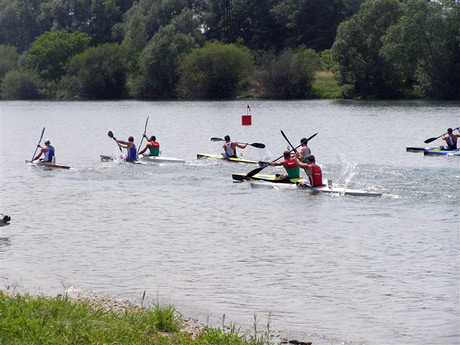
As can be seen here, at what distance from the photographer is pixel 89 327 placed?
9.84 meters

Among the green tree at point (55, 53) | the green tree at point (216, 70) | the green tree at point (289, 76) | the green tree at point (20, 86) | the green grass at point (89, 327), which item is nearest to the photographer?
the green grass at point (89, 327)

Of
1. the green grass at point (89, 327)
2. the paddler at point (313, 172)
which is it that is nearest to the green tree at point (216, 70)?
the paddler at point (313, 172)

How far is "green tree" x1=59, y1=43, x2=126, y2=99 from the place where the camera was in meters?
99.2

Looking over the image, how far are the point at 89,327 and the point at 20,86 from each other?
10435 centimetres

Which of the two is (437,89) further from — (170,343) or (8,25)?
(8,25)

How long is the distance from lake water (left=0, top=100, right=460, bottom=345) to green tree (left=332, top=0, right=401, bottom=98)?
1599 inches

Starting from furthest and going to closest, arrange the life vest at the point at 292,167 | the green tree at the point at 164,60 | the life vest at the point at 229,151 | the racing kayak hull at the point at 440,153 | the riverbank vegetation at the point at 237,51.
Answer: the green tree at the point at 164,60 < the riverbank vegetation at the point at 237,51 < the life vest at the point at 229,151 < the racing kayak hull at the point at 440,153 < the life vest at the point at 292,167

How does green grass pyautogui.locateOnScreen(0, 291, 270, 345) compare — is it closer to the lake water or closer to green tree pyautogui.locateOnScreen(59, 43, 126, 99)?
the lake water

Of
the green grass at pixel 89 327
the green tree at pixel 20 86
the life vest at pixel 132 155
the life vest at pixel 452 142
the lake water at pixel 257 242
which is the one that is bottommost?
the lake water at pixel 257 242

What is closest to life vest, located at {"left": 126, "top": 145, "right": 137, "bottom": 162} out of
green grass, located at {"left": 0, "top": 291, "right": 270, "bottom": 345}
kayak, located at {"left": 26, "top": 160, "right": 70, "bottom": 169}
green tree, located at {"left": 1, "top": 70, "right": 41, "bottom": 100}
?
kayak, located at {"left": 26, "top": 160, "right": 70, "bottom": 169}

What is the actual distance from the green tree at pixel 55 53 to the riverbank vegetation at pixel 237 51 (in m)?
0.15

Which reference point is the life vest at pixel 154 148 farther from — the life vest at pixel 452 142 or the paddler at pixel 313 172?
the life vest at pixel 452 142

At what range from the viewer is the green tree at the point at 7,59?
116875 millimetres

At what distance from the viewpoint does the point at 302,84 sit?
3354 inches
